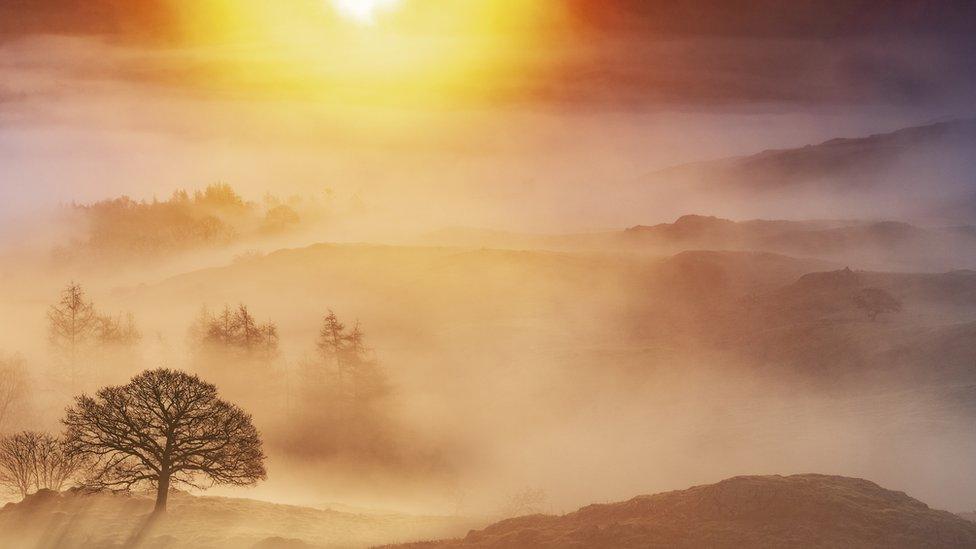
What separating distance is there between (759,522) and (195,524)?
2802 centimetres

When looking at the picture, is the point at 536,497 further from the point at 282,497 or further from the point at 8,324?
the point at 8,324

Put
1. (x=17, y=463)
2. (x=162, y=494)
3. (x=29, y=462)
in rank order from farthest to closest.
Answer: (x=29, y=462) < (x=17, y=463) < (x=162, y=494)

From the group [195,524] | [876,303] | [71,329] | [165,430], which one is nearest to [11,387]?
[71,329]

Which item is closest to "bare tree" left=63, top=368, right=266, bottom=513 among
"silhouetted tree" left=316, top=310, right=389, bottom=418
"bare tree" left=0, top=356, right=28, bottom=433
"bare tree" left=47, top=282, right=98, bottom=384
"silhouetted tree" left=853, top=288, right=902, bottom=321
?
"silhouetted tree" left=316, top=310, right=389, bottom=418

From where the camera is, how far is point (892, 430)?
6725 centimetres

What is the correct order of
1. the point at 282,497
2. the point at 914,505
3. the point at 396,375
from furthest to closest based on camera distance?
1. the point at 396,375
2. the point at 282,497
3. the point at 914,505

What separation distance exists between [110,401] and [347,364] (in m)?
37.3

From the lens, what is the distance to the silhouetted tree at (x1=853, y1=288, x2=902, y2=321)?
101 meters

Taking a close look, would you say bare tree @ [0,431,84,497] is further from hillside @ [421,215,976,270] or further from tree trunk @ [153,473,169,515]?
hillside @ [421,215,976,270]

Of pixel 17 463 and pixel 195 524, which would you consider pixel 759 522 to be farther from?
pixel 17 463

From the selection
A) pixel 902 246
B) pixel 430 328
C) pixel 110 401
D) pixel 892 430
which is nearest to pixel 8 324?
pixel 430 328

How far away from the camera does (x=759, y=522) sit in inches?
1380

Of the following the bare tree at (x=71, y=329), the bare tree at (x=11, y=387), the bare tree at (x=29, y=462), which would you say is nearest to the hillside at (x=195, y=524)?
the bare tree at (x=29, y=462)

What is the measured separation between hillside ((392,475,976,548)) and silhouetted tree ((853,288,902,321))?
70.1 m
